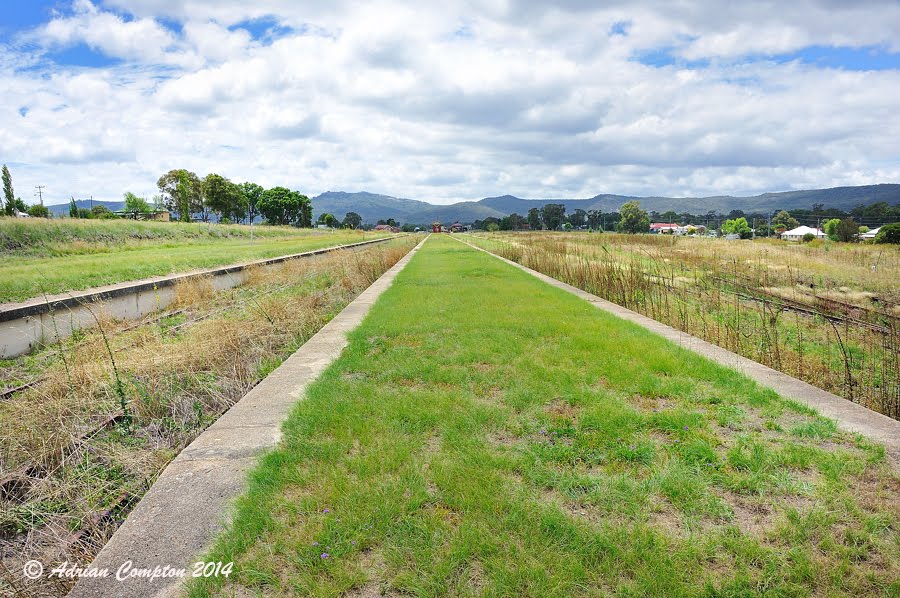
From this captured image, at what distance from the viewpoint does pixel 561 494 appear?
2.73 metres

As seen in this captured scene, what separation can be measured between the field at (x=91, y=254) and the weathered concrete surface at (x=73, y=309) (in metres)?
0.89

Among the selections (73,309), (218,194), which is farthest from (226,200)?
(73,309)

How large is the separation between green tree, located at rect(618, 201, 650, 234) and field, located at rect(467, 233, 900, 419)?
82.2 meters

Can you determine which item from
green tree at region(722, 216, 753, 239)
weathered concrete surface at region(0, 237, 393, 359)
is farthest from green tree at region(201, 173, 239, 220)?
green tree at region(722, 216, 753, 239)

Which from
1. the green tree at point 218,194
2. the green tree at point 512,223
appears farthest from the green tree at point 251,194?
the green tree at point 512,223

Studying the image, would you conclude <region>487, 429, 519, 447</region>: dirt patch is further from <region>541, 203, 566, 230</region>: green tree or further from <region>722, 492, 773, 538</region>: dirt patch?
<region>541, 203, 566, 230</region>: green tree

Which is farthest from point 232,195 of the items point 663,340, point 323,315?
point 663,340

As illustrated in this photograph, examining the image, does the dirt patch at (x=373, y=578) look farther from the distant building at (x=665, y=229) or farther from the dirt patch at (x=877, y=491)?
the distant building at (x=665, y=229)

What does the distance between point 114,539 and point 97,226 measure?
34.5 meters

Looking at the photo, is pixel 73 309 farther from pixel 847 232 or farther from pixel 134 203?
pixel 134 203

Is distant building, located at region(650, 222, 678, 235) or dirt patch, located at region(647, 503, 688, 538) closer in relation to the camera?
dirt patch, located at region(647, 503, 688, 538)

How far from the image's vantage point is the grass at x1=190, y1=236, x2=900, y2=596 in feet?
6.93

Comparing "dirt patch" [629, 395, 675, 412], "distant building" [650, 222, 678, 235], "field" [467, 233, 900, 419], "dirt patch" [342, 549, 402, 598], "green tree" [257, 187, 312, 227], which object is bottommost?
"field" [467, 233, 900, 419]

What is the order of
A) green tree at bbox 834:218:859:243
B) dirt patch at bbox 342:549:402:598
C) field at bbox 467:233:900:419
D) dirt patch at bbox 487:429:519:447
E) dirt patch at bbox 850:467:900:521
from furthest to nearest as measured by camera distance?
green tree at bbox 834:218:859:243 → field at bbox 467:233:900:419 → dirt patch at bbox 487:429:519:447 → dirt patch at bbox 850:467:900:521 → dirt patch at bbox 342:549:402:598
